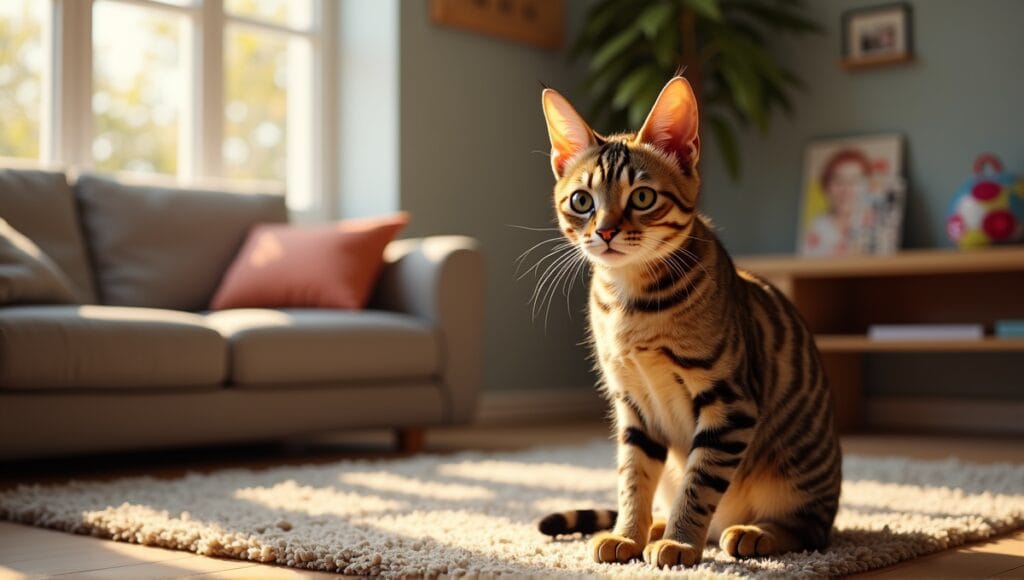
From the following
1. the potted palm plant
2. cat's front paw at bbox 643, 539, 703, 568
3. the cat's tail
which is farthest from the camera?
the potted palm plant

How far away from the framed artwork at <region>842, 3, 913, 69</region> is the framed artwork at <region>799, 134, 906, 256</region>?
0.33 metres

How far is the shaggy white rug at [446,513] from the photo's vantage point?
1741mm

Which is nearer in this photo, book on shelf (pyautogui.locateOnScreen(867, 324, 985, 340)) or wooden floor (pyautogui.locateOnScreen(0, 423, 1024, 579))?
wooden floor (pyautogui.locateOnScreen(0, 423, 1024, 579))

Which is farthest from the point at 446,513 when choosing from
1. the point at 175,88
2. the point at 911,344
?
the point at 175,88

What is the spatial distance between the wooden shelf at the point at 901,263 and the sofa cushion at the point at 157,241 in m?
1.90

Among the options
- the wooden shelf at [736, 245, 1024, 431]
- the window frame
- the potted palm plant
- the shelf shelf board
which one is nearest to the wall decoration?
the potted palm plant

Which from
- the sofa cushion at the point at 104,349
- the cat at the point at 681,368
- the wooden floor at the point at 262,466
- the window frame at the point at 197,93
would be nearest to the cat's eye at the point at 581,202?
the cat at the point at 681,368

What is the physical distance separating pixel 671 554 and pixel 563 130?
0.70 metres

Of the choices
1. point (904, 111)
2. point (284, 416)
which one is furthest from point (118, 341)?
point (904, 111)

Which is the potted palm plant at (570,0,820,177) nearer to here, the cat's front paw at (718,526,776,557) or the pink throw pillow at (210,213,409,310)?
the pink throw pillow at (210,213,409,310)

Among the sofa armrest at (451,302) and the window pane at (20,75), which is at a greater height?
the window pane at (20,75)

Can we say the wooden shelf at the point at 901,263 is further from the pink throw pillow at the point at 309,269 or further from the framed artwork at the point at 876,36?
the pink throw pillow at the point at 309,269

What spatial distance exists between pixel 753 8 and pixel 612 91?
0.69 metres

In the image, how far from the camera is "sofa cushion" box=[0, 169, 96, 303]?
11.2 feet
